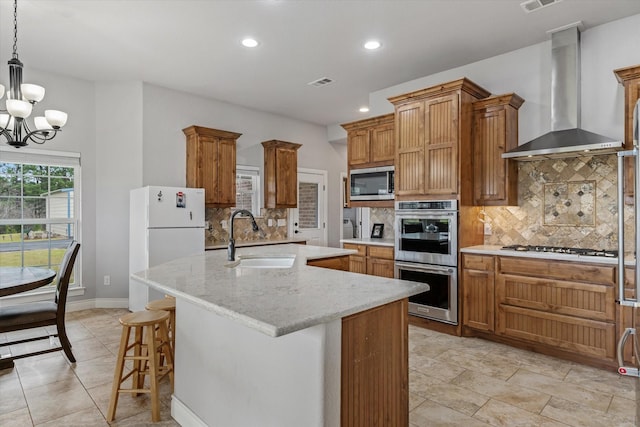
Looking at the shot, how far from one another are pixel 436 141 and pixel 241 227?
3.34 m

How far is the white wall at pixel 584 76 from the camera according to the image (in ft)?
11.1

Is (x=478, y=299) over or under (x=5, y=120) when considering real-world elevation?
under

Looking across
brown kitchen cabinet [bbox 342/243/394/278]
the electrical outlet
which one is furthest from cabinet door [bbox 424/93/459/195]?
brown kitchen cabinet [bbox 342/243/394/278]

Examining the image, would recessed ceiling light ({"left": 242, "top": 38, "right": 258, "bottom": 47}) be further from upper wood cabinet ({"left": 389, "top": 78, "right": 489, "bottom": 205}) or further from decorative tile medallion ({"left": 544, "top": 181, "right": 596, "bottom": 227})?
decorative tile medallion ({"left": 544, "top": 181, "right": 596, "bottom": 227})

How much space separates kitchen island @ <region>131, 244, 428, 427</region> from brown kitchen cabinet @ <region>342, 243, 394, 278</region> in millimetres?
2419

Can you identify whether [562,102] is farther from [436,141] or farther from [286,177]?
[286,177]

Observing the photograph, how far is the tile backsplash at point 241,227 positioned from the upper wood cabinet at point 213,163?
312mm

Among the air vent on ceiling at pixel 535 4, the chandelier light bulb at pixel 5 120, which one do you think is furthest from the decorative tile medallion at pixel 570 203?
the chandelier light bulb at pixel 5 120

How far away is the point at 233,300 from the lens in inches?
58.5

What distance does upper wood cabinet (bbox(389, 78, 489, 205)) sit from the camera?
3.79 m

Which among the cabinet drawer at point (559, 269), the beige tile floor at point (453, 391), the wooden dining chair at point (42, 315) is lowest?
the beige tile floor at point (453, 391)

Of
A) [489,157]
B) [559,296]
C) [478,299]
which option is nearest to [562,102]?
[489,157]

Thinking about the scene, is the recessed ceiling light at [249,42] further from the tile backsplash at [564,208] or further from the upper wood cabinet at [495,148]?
the tile backsplash at [564,208]

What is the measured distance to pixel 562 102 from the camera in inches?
140
